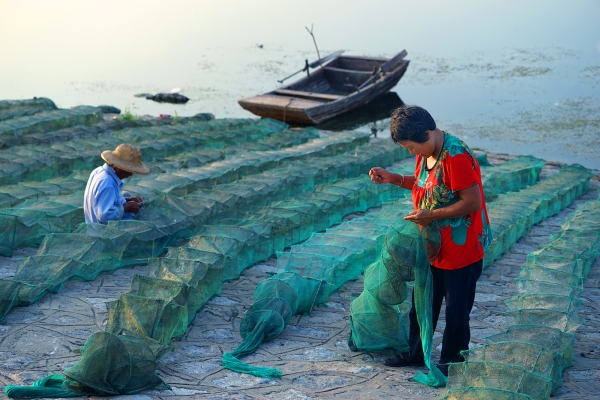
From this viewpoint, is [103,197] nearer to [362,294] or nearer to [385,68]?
[362,294]

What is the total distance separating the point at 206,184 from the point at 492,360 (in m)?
5.15

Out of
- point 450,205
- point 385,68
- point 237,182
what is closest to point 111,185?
point 237,182

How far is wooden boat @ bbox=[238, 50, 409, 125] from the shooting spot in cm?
1636

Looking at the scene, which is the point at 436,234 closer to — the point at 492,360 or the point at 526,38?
the point at 492,360

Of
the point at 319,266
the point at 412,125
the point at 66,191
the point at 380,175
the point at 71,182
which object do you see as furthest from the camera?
the point at 71,182

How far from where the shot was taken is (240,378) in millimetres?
4484

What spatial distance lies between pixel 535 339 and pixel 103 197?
388 centimetres

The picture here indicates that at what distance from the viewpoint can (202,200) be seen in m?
7.70

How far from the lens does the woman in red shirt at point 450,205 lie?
4.05 m

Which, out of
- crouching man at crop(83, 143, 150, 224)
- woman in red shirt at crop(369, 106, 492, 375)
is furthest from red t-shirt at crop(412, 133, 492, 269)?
crouching man at crop(83, 143, 150, 224)

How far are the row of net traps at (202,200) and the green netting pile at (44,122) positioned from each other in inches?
152

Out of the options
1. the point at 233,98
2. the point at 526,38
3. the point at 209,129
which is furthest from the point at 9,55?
the point at 526,38

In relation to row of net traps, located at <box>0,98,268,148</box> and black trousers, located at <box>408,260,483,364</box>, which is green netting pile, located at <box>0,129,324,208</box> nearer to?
row of net traps, located at <box>0,98,268,148</box>

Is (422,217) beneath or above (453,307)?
above
